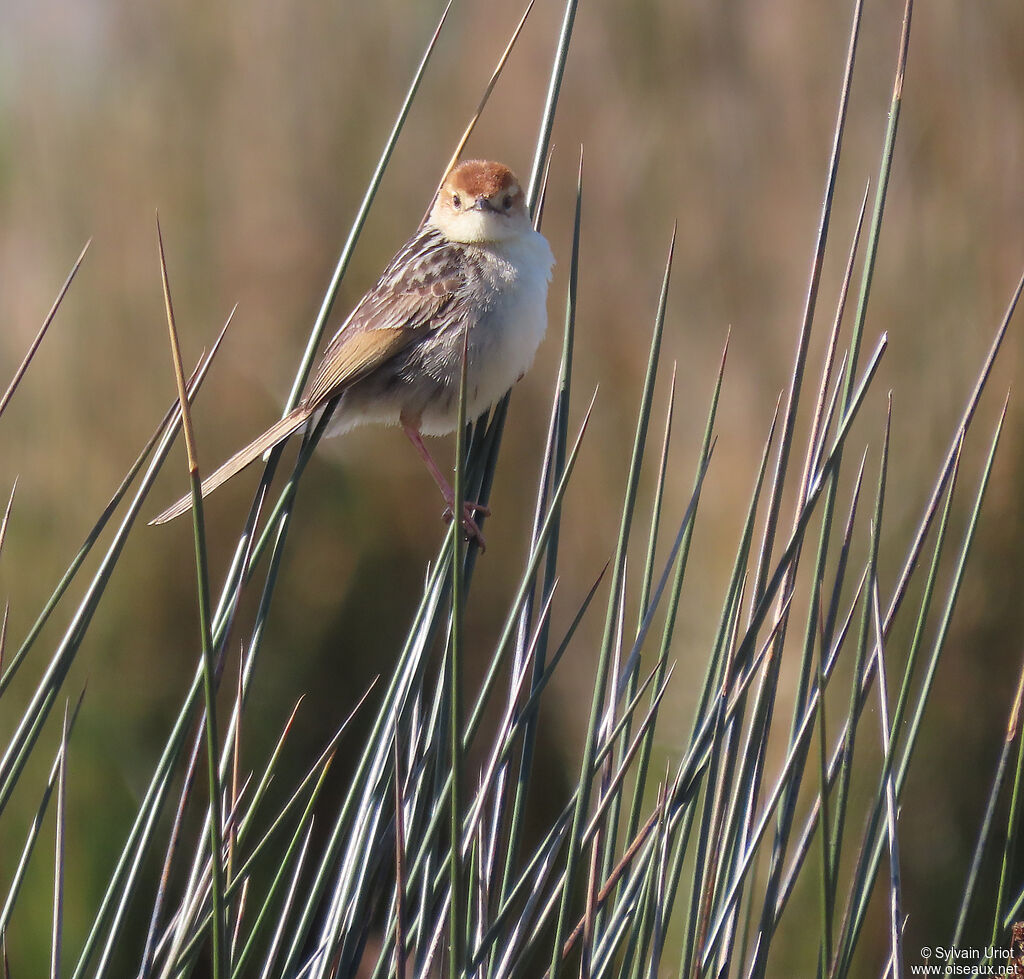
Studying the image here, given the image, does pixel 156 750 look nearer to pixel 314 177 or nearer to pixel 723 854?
pixel 314 177

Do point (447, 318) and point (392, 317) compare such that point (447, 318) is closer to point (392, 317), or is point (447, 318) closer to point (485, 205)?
point (392, 317)

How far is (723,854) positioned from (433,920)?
370 mm

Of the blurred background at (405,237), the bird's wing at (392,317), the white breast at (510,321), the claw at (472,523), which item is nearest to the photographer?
the claw at (472,523)

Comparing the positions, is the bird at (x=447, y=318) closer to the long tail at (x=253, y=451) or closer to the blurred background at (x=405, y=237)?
the long tail at (x=253, y=451)

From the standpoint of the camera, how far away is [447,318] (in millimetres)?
1995

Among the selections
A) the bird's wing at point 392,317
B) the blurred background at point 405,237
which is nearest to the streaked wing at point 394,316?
the bird's wing at point 392,317

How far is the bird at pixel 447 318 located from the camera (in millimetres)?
1952

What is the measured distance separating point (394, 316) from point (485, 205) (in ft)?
0.92

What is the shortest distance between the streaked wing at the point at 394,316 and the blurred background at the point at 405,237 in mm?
1007

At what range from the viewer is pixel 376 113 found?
10.6 feet

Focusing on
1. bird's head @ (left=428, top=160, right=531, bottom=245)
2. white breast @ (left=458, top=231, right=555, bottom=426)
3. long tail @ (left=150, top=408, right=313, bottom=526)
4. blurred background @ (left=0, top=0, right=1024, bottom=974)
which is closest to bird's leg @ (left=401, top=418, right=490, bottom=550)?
white breast @ (left=458, top=231, right=555, bottom=426)

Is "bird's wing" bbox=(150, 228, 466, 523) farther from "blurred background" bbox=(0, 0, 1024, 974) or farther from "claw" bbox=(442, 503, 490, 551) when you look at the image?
"blurred background" bbox=(0, 0, 1024, 974)

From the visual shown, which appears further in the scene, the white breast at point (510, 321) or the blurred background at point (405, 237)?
the blurred background at point (405, 237)

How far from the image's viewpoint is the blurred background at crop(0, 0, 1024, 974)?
2.75 metres
